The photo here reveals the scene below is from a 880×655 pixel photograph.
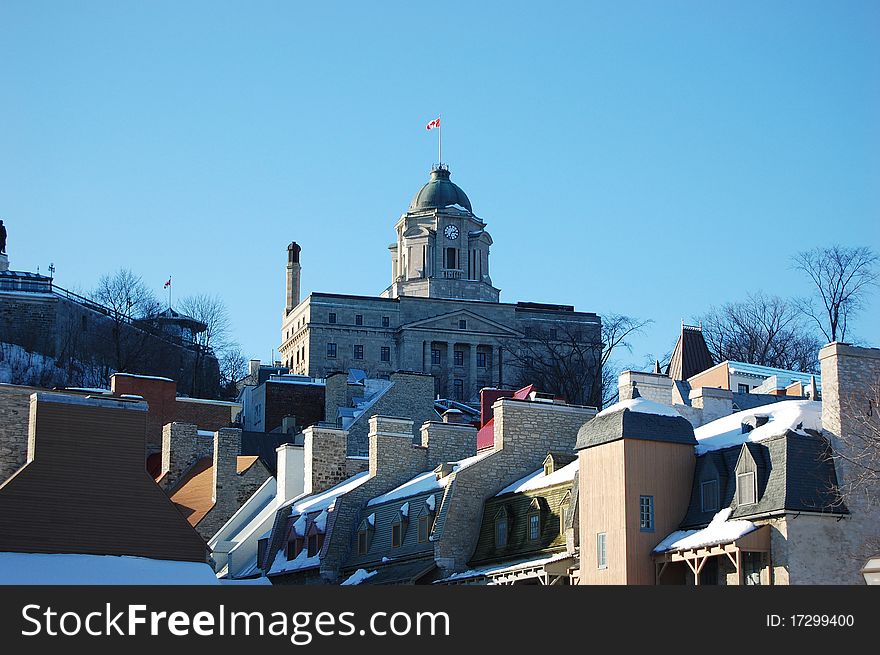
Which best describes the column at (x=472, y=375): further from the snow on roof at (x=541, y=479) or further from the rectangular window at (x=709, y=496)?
the rectangular window at (x=709, y=496)

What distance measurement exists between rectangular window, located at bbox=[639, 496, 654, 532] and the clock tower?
126558 mm

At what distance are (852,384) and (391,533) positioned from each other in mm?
15188

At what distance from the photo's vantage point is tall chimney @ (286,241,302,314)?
17175 cm

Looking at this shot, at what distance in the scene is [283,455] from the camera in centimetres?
5619

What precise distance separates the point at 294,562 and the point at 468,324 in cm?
10253

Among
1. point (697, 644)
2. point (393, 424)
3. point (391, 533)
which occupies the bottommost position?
point (697, 644)

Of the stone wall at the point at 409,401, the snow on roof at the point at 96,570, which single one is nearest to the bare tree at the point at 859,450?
the snow on roof at the point at 96,570

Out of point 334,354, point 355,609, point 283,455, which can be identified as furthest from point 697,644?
point 334,354

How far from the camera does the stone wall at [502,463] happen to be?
4400 cm

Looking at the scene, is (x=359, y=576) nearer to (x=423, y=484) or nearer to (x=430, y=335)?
(x=423, y=484)

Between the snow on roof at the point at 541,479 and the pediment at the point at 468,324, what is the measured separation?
105699 mm

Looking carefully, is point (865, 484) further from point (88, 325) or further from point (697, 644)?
point (88, 325)

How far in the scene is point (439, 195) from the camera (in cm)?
17262

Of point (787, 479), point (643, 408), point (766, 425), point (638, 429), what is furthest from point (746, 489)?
point (643, 408)
